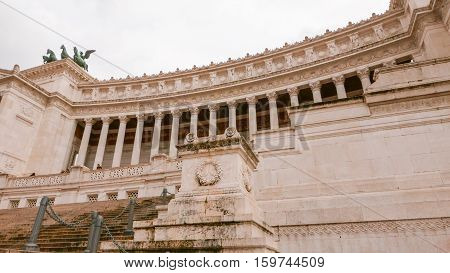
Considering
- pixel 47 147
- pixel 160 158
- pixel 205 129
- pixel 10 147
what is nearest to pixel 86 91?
pixel 47 147

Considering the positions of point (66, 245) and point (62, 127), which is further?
point (62, 127)

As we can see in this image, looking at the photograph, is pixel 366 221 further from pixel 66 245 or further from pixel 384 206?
pixel 66 245

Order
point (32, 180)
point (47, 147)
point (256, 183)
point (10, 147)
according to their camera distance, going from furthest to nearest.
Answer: point (47, 147) < point (10, 147) < point (32, 180) < point (256, 183)

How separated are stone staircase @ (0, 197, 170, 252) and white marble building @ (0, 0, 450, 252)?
5.04m

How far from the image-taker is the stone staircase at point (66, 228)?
32.8 feet

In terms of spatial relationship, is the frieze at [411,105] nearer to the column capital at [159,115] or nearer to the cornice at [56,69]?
the column capital at [159,115]

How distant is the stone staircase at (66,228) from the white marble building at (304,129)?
5.04 m

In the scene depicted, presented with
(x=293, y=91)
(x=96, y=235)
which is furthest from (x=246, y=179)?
(x=293, y=91)

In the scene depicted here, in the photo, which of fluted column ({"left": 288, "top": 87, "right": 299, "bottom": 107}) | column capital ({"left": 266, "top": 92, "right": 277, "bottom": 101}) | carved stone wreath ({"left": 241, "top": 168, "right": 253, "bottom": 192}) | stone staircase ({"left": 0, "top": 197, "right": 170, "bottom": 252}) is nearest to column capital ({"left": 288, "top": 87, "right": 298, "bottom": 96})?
fluted column ({"left": 288, "top": 87, "right": 299, "bottom": 107})

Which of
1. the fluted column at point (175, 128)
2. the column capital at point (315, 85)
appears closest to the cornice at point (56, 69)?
the fluted column at point (175, 128)

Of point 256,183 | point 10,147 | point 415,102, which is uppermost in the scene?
point 10,147

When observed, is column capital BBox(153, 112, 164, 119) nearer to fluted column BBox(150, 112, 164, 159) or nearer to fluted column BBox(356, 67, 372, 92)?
fluted column BBox(150, 112, 164, 159)

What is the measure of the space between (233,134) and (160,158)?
1542cm

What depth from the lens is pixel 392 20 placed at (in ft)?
116
